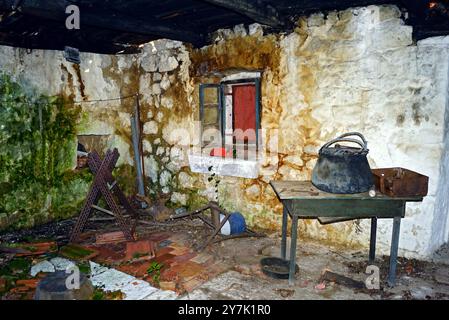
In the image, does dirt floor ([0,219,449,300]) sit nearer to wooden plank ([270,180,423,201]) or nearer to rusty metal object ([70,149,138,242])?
rusty metal object ([70,149,138,242])

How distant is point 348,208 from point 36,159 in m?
4.47

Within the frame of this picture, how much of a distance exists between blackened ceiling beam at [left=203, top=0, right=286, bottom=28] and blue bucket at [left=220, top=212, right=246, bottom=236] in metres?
2.62

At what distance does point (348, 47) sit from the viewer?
3.85 m

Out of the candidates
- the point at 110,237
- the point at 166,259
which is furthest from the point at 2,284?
the point at 166,259

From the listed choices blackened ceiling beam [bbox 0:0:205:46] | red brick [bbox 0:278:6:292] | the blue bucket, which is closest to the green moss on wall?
blackened ceiling beam [bbox 0:0:205:46]

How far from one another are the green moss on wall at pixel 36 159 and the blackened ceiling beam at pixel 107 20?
4.53 ft

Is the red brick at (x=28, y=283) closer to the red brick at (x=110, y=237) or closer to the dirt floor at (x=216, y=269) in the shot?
the dirt floor at (x=216, y=269)

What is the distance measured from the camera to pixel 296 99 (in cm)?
426

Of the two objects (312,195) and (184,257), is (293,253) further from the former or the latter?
(184,257)

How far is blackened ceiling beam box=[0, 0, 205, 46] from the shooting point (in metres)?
3.03

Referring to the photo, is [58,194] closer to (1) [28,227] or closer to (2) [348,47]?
(1) [28,227]

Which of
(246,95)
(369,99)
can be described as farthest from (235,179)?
(369,99)

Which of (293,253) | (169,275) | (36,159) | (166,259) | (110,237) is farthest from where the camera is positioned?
(36,159)
